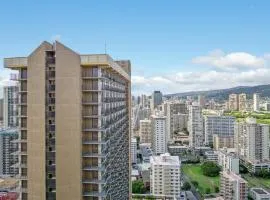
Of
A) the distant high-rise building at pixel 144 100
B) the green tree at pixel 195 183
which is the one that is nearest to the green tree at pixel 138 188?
the green tree at pixel 195 183

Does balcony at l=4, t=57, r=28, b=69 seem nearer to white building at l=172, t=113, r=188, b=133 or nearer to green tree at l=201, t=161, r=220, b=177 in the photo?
green tree at l=201, t=161, r=220, b=177

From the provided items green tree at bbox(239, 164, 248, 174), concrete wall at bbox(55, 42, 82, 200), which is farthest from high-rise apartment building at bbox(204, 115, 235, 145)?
concrete wall at bbox(55, 42, 82, 200)

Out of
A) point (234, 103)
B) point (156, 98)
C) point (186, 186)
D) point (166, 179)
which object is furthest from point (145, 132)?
point (234, 103)

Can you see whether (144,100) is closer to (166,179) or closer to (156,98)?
(156,98)

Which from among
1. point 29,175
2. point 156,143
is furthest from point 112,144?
point 156,143

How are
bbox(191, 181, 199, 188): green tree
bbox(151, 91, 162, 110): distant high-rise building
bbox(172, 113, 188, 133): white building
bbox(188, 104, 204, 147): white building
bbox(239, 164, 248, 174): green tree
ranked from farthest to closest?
bbox(151, 91, 162, 110): distant high-rise building
bbox(172, 113, 188, 133): white building
bbox(188, 104, 204, 147): white building
bbox(239, 164, 248, 174): green tree
bbox(191, 181, 199, 188): green tree

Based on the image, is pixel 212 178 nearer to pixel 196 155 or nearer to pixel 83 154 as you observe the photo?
pixel 196 155
